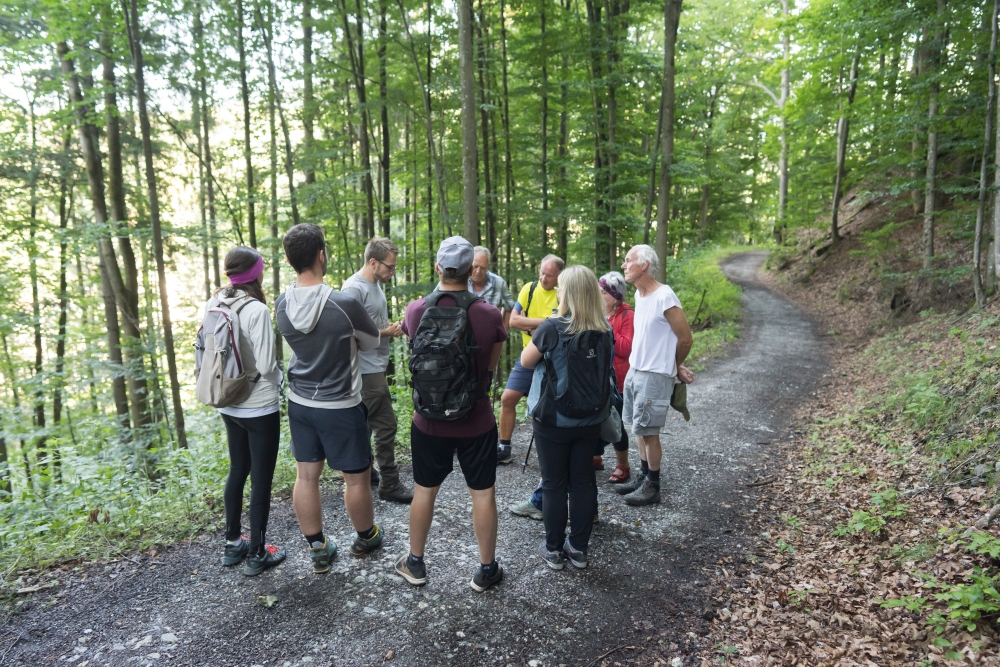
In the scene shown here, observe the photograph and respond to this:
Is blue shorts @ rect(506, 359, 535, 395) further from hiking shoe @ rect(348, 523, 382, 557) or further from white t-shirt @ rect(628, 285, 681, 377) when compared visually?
hiking shoe @ rect(348, 523, 382, 557)

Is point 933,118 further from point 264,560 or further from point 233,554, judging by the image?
point 233,554

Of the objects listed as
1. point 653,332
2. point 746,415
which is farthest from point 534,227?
point 653,332

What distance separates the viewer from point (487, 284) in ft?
15.9

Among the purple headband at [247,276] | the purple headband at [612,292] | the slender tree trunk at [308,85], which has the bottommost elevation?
the purple headband at [612,292]

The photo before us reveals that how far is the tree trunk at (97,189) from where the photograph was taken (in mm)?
8734

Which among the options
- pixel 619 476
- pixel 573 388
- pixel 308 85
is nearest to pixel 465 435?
pixel 573 388

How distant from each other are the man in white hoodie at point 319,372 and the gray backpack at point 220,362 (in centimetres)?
27

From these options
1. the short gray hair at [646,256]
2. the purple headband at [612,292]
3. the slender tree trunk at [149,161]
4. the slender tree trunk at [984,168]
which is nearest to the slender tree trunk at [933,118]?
the slender tree trunk at [984,168]

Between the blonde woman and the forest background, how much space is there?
314cm

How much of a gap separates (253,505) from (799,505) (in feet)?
14.5

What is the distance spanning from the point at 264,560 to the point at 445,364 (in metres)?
1.95

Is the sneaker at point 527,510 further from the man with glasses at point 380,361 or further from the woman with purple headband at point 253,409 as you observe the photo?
the woman with purple headband at point 253,409

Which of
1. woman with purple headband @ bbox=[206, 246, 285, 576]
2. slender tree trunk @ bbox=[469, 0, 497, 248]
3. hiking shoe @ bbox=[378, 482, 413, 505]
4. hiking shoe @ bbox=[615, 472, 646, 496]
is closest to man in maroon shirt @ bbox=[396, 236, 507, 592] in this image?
woman with purple headband @ bbox=[206, 246, 285, 576]

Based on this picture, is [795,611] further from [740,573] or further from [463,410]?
[463,410]
